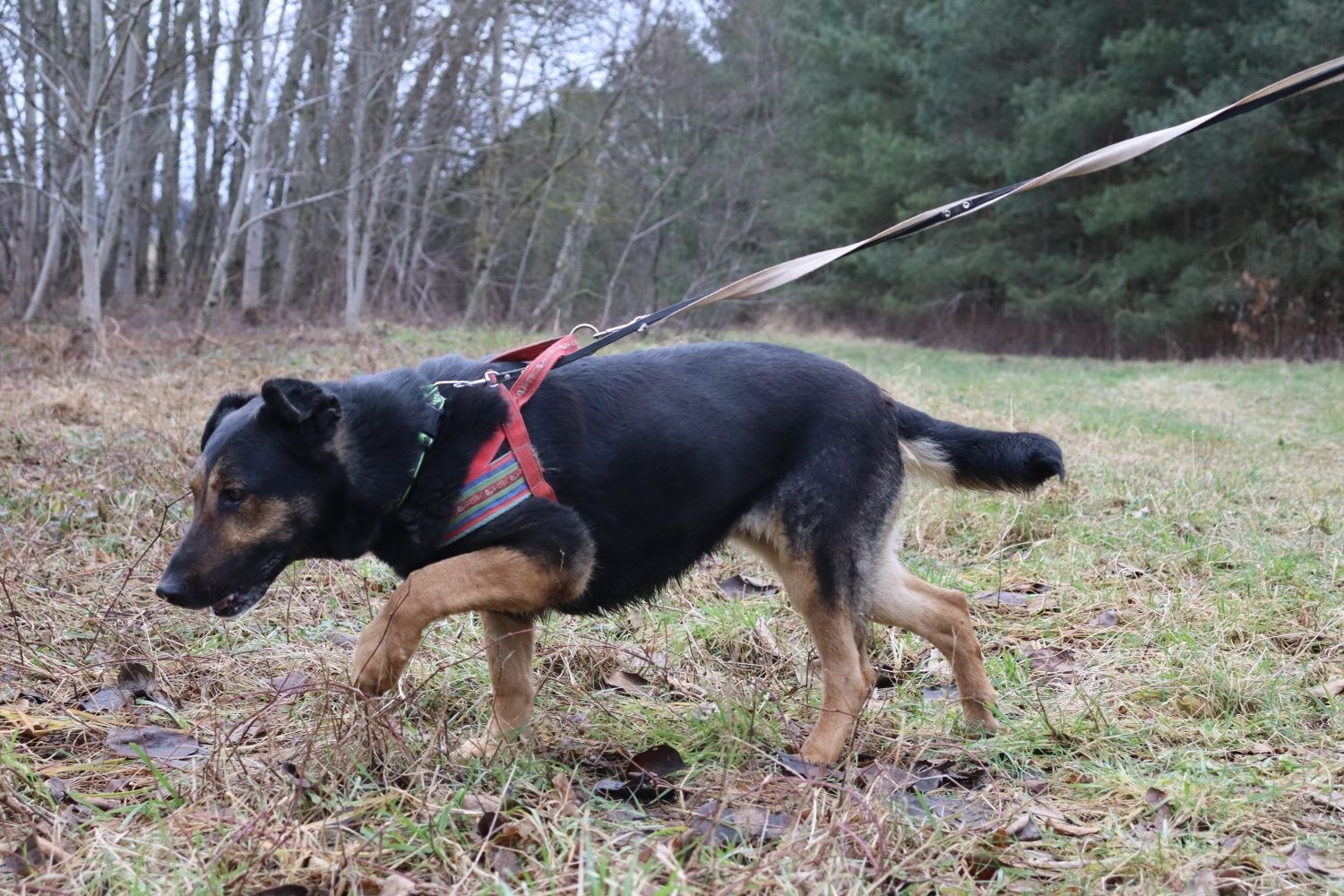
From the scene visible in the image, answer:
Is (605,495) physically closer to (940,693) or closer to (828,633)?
(828,633)

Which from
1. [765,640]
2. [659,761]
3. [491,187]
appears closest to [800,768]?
[659,761]

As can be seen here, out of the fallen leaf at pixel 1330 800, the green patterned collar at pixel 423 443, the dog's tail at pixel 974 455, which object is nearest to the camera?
the fallen leaf at pixel 1330 800

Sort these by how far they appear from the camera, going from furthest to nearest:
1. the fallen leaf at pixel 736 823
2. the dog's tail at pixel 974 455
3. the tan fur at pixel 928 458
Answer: the tan fur at pixel 928 458
the dog's tail at pixel 974 455
the fallen leaf at pixel 736 823

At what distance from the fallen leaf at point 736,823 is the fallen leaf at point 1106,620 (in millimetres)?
2410

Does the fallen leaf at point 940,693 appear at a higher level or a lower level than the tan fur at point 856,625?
lower

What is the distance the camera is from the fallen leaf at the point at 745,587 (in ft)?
17.7

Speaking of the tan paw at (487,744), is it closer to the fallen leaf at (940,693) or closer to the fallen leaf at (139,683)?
the fallen leaf at (139,683)

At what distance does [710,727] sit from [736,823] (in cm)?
72

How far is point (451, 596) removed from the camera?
3127 millimetres

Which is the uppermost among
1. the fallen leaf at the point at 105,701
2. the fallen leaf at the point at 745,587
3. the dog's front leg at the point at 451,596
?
the dog's front leg at the point at 451,596

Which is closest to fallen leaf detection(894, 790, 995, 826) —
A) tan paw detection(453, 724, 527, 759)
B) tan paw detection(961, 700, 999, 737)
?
tan paw detection(961, 700, 999, 737)

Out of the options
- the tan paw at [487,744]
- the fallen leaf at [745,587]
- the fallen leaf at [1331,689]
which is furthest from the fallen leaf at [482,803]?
the fallen leaf at [1331,689]

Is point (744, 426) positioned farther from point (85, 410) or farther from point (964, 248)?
point (964, 248)

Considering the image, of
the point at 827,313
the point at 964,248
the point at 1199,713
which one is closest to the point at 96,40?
the point at 1199,713
